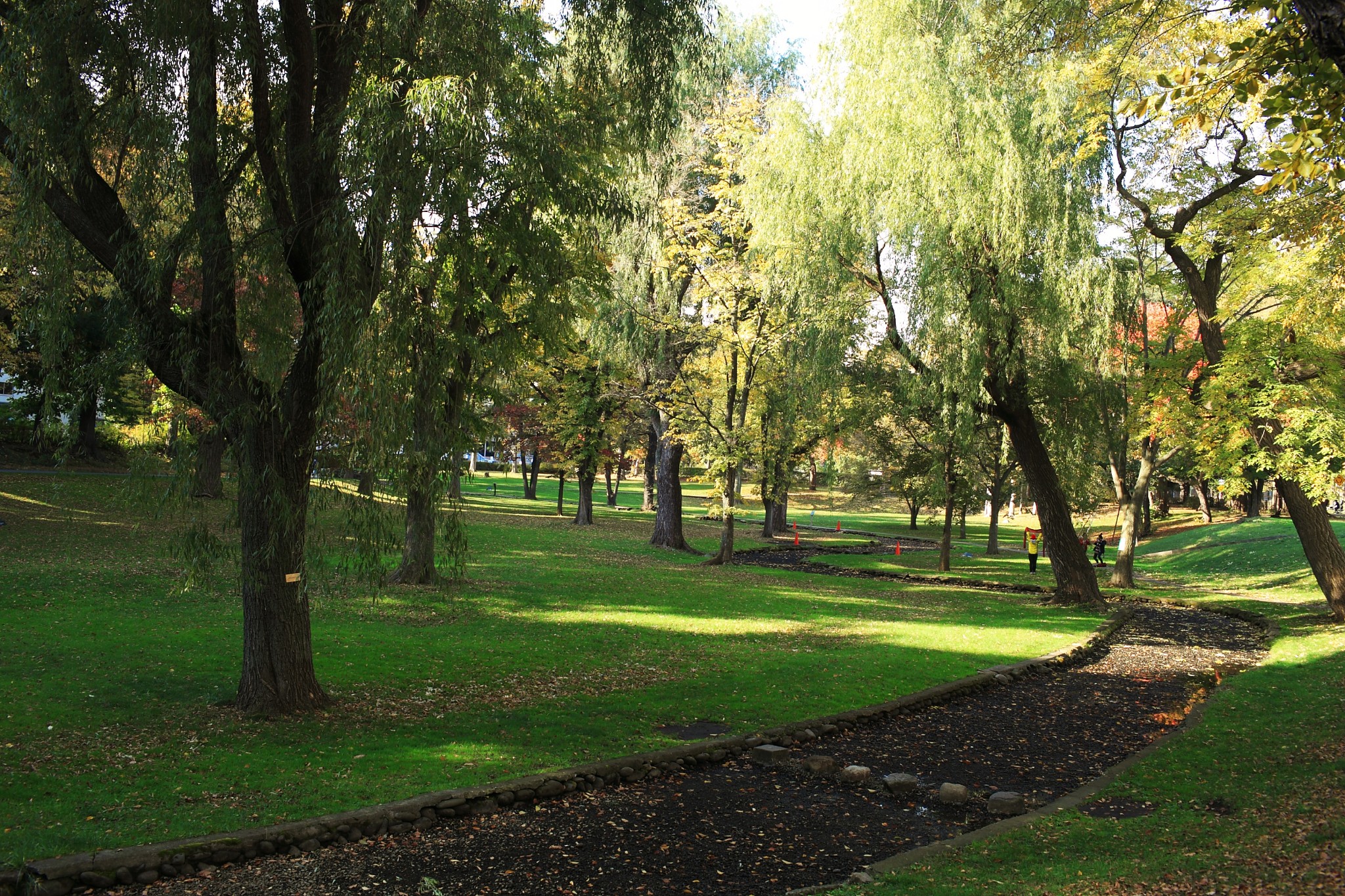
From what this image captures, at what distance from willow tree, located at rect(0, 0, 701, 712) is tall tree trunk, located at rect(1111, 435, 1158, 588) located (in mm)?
20378

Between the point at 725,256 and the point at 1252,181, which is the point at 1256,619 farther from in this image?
the point at 725,256

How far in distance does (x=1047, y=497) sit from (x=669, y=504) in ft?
42.7

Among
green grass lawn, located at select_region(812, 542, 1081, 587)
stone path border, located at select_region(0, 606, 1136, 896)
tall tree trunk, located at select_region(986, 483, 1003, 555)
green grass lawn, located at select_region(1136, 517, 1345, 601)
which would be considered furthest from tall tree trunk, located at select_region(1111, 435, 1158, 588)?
stone path border, located at select_region(0, 606, 1136, 896)

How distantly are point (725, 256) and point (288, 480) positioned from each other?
54.2 feet

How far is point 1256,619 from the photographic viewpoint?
1830 centimetres

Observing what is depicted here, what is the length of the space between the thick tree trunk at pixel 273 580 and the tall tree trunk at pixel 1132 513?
2036 centimetres

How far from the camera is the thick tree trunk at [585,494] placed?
35031 mm

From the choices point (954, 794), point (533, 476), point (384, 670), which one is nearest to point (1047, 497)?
point (954, 794)

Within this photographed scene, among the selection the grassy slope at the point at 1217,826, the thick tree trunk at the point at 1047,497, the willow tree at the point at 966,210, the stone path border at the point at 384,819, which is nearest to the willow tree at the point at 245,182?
the stone path border at the point at 384,819

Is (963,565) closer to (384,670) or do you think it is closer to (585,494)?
(585,494)

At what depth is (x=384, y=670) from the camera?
417 inches

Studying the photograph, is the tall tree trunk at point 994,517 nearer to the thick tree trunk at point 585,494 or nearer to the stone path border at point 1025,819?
the thick tree trunk at point 585,494

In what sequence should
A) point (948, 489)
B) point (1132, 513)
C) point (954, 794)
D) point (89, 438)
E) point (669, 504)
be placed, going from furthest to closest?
point (669, 504), point (89, 438), point (948, 489), point (1132, 513), point (954, 794)

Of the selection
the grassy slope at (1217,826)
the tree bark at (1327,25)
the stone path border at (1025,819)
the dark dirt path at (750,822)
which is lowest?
the dark dirt path at (750,822)
